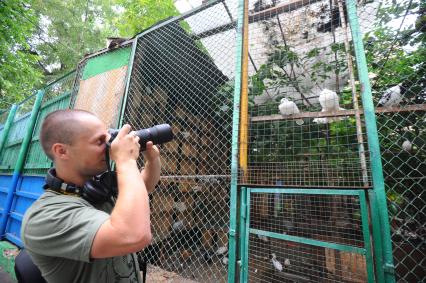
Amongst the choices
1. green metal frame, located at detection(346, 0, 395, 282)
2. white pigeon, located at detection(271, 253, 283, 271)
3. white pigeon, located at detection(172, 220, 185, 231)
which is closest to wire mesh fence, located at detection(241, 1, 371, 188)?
green metal frame, located at detection(346, 0, 395, 282)

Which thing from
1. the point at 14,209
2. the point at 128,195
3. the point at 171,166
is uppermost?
the point at 171,166

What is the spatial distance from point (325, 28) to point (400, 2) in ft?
2.27

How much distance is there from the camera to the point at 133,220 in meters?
0.85

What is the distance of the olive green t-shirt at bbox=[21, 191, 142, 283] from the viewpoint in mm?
849

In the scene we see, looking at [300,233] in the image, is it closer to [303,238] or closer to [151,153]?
[303,238]

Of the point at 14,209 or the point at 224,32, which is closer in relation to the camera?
the point at 224,32

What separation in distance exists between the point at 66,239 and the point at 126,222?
23 cm

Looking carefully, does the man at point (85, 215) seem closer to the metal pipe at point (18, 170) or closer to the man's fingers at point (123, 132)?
the man's fingers at point (123, 132)

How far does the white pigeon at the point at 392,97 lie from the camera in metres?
2.07

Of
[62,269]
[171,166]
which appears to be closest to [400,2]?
[62,269]

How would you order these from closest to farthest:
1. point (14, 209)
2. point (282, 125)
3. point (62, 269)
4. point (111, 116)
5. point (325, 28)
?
1. point (62, 269)
2. point (325, 28)
3. point (282, 125)
4. point (111, 116)
5. point (14, 209)

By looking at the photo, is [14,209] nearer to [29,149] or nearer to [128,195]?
[29,149]

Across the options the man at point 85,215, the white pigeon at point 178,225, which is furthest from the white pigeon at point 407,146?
the white pigeon at point 178,225

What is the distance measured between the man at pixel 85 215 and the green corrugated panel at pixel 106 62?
262 cm
